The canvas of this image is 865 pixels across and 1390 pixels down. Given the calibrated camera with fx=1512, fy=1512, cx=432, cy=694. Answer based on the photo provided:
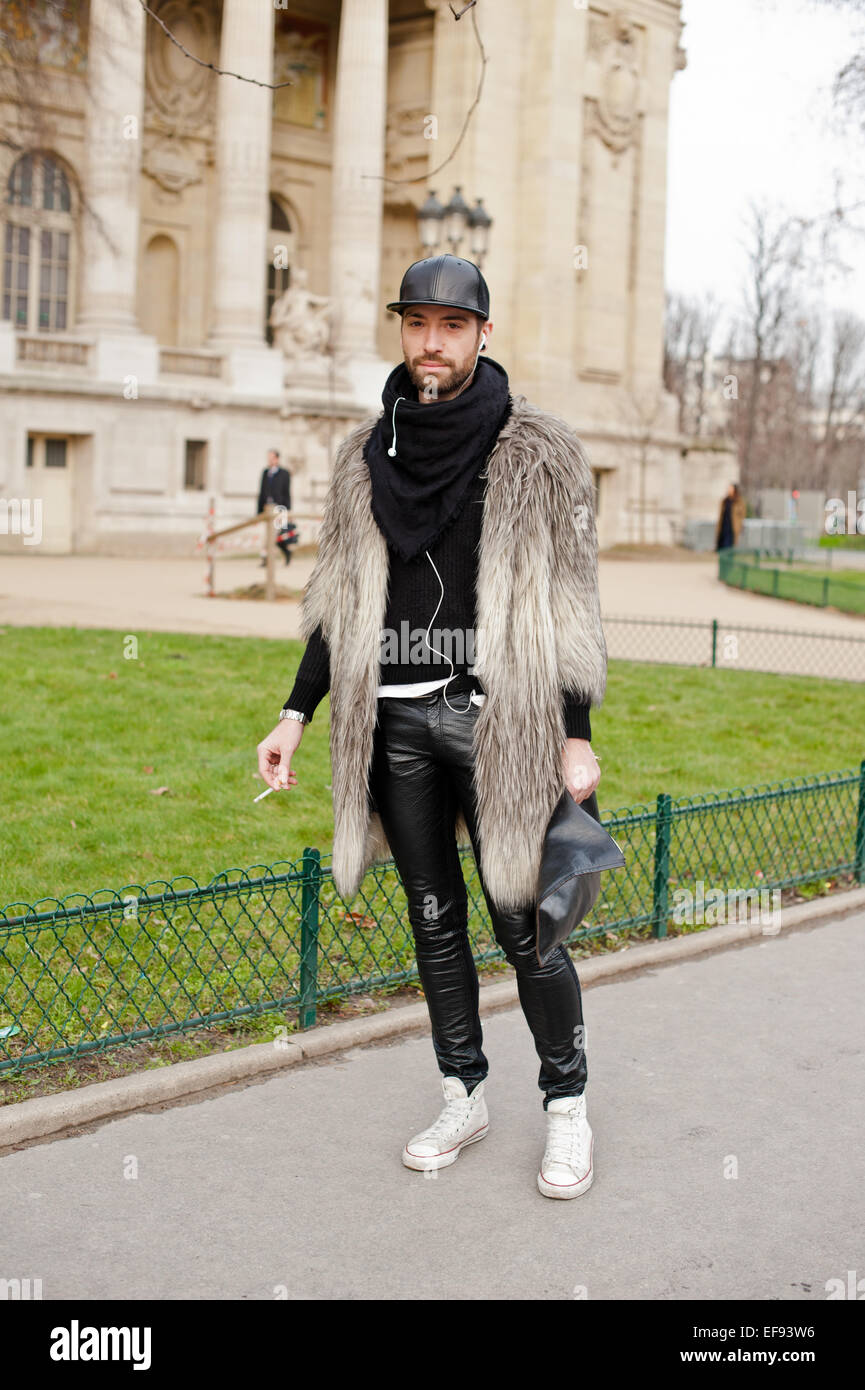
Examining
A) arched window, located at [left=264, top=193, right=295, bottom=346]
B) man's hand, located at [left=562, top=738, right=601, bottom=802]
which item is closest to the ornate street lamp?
man's hand, located at [left=562, top=738, right=601, bottom=802]

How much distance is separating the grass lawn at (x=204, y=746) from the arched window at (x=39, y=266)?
2270 cm

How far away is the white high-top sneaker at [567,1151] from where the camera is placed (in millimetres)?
4246

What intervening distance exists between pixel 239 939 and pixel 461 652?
2258mm

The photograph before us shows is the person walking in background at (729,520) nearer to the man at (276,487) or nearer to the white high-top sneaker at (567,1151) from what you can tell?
the man at (276,487)

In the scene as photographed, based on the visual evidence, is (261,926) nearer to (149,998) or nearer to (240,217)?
(149,998)

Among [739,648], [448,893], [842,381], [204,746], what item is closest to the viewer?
[448,893]

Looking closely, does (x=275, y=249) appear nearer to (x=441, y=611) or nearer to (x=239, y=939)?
(x=239, y=939)

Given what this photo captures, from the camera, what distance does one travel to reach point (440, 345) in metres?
4.14

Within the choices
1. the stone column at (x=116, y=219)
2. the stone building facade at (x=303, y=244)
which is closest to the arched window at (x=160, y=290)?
the stone building facade at (x=303, y=244)

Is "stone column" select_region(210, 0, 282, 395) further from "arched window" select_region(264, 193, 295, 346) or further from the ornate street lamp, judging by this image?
the ornate street lamp

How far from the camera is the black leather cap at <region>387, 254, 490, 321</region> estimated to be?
4.05 meters

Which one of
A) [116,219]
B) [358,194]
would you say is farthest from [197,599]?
[358,194]

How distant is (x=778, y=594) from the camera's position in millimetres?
25203
